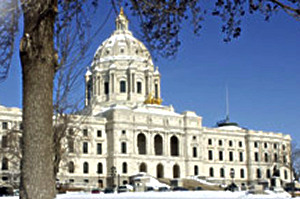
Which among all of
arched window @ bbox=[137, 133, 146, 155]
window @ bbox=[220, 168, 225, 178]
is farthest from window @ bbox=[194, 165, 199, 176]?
arched window @ bbox=[137, 133, 146, 155]

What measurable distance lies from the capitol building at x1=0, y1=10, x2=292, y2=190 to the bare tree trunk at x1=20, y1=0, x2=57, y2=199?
61.5m

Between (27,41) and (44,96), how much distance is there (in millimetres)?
987

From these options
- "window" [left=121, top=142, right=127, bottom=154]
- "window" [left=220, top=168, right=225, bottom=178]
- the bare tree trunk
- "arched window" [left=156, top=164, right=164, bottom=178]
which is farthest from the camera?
"window" [left=220, top=168, right=225, bottom=178]

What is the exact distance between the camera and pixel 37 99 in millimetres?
8398

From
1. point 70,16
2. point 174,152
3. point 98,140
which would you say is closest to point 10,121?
point 98,140

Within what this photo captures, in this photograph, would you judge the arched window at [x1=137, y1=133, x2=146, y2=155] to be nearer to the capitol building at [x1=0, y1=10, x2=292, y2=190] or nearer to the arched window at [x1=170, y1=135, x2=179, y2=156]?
the capitol building at [x1=0, y1=10, x2=292, y2=190]

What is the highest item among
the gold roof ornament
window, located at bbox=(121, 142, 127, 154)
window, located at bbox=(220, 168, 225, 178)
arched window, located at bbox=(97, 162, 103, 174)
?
the gold roof ornament

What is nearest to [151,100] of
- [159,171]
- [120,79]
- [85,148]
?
[120,79]

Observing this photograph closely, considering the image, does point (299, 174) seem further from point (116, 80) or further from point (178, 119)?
point (116, 80)

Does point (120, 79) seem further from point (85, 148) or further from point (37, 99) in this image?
point (37, 99)

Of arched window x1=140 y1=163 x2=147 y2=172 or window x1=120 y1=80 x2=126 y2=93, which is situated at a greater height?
window x1=120 y1=80 x2=126 y2=93

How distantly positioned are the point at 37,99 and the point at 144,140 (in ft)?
268

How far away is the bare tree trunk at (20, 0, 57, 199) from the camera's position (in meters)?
8.24

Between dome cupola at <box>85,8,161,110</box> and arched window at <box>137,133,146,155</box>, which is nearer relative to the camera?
arched window at <box>137,133,146,155</box>
